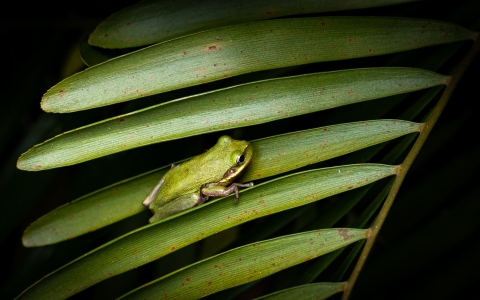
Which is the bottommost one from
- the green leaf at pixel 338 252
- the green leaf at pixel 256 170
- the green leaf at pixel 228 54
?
the green leaf at pixel 338 252

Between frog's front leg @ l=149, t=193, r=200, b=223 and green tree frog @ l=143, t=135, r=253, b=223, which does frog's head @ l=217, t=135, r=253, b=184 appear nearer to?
green tree frog @ l=143, t=135, r=253, b=223

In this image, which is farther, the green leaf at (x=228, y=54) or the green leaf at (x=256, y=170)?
the green leaf at (x=256, y=170)

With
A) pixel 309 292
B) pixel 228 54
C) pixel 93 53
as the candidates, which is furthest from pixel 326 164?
pixel 93 53

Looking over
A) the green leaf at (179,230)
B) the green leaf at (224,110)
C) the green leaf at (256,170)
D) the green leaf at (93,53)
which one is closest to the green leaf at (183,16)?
the green leaf at (93,53)

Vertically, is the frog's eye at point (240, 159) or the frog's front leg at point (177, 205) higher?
the frog's eye at point (240, 159)

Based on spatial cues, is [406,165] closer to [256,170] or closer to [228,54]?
[256,170]

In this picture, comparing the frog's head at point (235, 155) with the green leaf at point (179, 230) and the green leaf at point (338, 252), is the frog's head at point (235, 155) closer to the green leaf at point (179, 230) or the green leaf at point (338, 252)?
the green leaf at point (179, 230)
